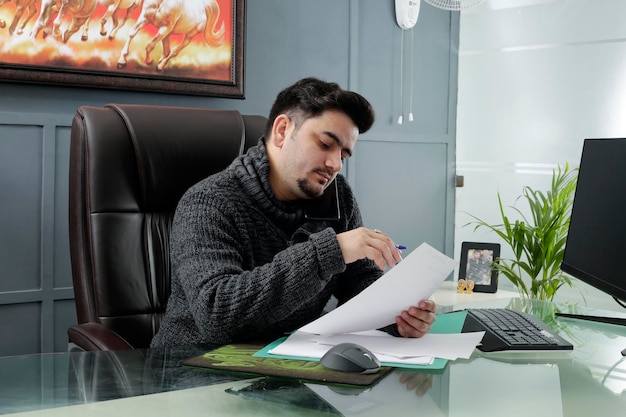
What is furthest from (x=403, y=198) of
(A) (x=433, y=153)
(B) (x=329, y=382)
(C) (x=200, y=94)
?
(B) (x=329, y=382)

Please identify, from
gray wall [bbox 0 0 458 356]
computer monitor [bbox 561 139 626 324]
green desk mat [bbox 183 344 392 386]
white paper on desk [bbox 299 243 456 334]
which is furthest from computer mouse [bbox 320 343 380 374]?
gray wall [bbox 0 0 458 356]

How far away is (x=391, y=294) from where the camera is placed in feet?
4.50

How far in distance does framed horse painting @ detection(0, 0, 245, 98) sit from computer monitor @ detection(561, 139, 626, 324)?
1608mm

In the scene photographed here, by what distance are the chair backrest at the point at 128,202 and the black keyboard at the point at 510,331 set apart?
763 mm

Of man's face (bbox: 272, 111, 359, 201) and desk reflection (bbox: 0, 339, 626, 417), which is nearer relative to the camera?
desk reflection (bbox: 0, 339, 626, 417)

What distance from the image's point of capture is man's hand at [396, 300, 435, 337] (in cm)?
144

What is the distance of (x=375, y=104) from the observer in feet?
11.7

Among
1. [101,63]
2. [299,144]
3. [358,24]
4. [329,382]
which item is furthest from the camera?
[358,24]

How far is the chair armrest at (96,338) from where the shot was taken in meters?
1.57

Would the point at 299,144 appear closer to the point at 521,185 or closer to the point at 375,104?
the point at 375,104

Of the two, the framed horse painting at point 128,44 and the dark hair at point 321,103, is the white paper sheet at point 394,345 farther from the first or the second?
the framed horse painting at point 128,44

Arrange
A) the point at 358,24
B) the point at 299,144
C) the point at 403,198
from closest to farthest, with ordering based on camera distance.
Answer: the point at 299,144 < the point at 358,24 < the point at 403,198

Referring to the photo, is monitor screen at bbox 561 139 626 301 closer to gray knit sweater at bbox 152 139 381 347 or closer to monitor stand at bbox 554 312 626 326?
monitor stand at bbox 554 312 626 326

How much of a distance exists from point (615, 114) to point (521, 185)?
55 centimetres
